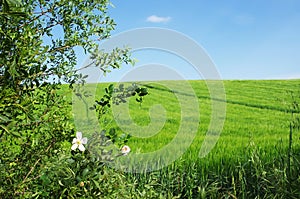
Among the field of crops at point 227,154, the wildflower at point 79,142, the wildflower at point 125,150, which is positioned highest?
the wildflower at point 79,142

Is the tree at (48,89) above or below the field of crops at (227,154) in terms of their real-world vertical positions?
above

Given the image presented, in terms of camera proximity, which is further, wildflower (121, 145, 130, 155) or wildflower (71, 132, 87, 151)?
wildflower (121, 145, 130, 155)

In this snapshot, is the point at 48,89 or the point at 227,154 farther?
the point at 227,154

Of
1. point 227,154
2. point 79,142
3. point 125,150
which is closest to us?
point 79,142

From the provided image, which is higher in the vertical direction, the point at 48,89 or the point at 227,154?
the point at 48,89

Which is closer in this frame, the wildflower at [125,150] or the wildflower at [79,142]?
the wildflower at [79,142]

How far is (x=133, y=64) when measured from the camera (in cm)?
230

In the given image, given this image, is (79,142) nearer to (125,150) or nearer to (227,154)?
(125,150)

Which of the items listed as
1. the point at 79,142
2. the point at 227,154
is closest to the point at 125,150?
the point at 79,142

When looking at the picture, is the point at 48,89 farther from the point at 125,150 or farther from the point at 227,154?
the point at 227,154

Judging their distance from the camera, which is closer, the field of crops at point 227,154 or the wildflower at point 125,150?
the wildflower at point 125,150

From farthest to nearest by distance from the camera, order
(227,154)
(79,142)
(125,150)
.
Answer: (227,154)
(125,150)
(79,142)

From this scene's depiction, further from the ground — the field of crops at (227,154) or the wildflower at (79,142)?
the wildflower at (79,142)

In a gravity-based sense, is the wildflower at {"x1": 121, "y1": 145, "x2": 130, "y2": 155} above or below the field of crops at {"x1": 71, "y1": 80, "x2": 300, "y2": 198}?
above
